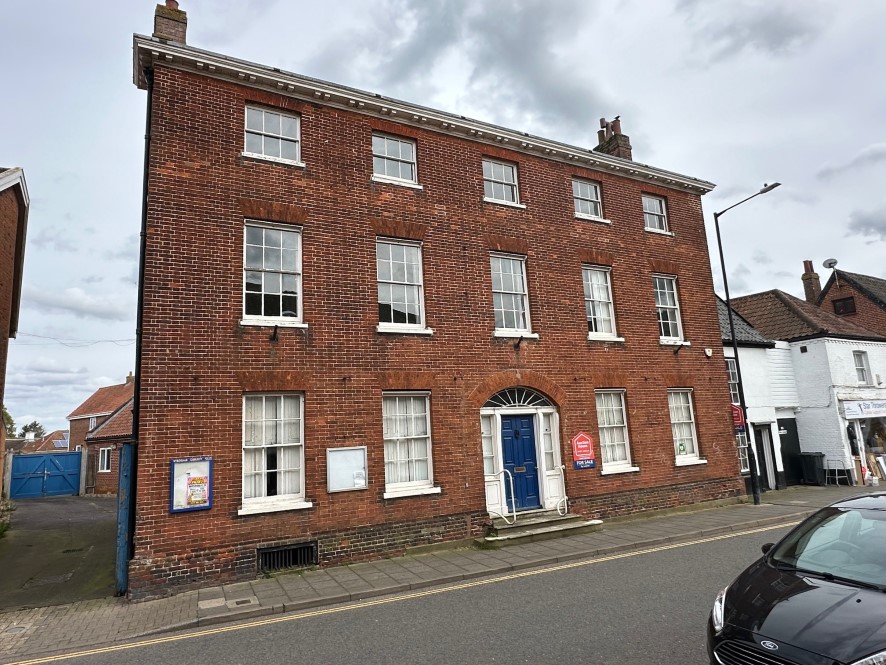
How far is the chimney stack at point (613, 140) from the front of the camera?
17.5 m

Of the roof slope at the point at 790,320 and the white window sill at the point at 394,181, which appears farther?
the roof slope at the point at 790,320

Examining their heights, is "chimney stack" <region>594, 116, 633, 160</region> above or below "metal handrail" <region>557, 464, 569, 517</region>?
above

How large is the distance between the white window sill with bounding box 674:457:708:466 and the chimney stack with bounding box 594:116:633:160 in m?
9.42

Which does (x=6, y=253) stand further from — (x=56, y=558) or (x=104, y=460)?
(x=104, y=460)

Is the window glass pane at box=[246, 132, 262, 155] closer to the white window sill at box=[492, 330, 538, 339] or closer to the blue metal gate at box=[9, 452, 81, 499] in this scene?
the white window sill at box=[492, 330, 538, 339]

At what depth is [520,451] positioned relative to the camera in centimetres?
1286

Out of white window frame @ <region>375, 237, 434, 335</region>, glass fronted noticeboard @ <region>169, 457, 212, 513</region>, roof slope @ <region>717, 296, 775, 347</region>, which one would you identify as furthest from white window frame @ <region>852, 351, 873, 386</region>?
glass fronted noticeboard @ <region>169, 457, 212, 513</region>

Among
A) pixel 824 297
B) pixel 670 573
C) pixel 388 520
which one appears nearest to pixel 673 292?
pixel 670 573

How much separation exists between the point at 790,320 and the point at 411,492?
20.0 metres

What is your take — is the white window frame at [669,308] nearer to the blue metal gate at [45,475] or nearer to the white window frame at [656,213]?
the white window frame at [656,213]

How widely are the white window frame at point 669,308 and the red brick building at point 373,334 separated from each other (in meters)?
0.20

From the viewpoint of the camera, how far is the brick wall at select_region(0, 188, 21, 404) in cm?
1634

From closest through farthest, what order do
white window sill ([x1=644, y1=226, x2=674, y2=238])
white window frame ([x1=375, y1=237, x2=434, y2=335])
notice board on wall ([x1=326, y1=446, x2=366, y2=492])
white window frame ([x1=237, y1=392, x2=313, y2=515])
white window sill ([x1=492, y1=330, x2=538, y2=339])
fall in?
white window frame ([x1=237, y1=392, x2=313, y2=515])
notice board on wall ([x1=326, y1=446, x2=366, y2=492])
white window frame ([x1=375, y1=237, x2=434, y2=335])
white window sill ([x1=492, y1=330, x2=538, y2=339])
white window sill ([x1=644, y1=226, x2=674, y2=238])

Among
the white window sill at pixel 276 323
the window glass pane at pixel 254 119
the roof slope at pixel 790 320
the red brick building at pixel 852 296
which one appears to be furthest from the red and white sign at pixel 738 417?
the red brick building at pixel 852 296
